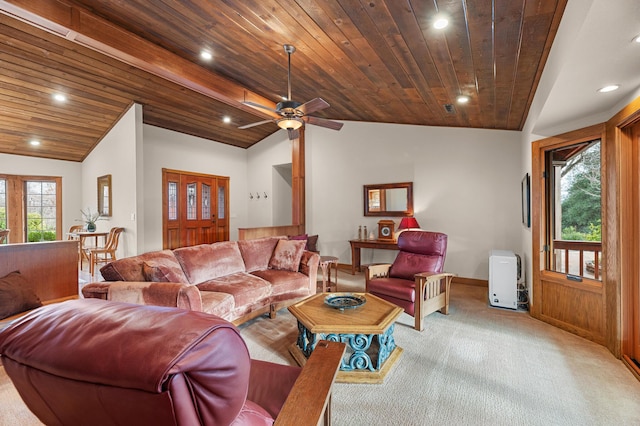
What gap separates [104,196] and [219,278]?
452 centimetres

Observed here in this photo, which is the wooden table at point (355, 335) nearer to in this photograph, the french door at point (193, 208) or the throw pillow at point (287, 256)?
the throw pillow at point (287, 256)

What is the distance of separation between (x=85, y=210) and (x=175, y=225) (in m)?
2.39

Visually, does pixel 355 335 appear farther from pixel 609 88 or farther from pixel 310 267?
pixel 609 88

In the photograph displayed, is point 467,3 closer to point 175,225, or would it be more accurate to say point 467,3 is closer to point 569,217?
point 569,217

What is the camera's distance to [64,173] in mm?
7172

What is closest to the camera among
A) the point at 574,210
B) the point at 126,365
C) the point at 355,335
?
the point at 126,365

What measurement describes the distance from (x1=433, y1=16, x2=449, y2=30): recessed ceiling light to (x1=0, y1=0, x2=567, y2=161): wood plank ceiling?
36mm

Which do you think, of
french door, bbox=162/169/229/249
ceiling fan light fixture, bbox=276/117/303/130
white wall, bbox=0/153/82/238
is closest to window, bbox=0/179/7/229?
white wall, bbox=0/153/82/238

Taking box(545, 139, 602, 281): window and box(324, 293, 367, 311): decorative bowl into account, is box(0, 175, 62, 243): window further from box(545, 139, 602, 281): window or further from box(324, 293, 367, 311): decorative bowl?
box(545, 139, 602, 281): window

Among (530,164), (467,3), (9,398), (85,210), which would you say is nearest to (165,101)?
(85,210)

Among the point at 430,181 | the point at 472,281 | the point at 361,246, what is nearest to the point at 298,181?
the point at 361,246

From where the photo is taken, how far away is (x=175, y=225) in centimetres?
685

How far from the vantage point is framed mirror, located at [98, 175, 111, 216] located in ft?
20.0

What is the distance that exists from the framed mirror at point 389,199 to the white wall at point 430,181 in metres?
0.12
